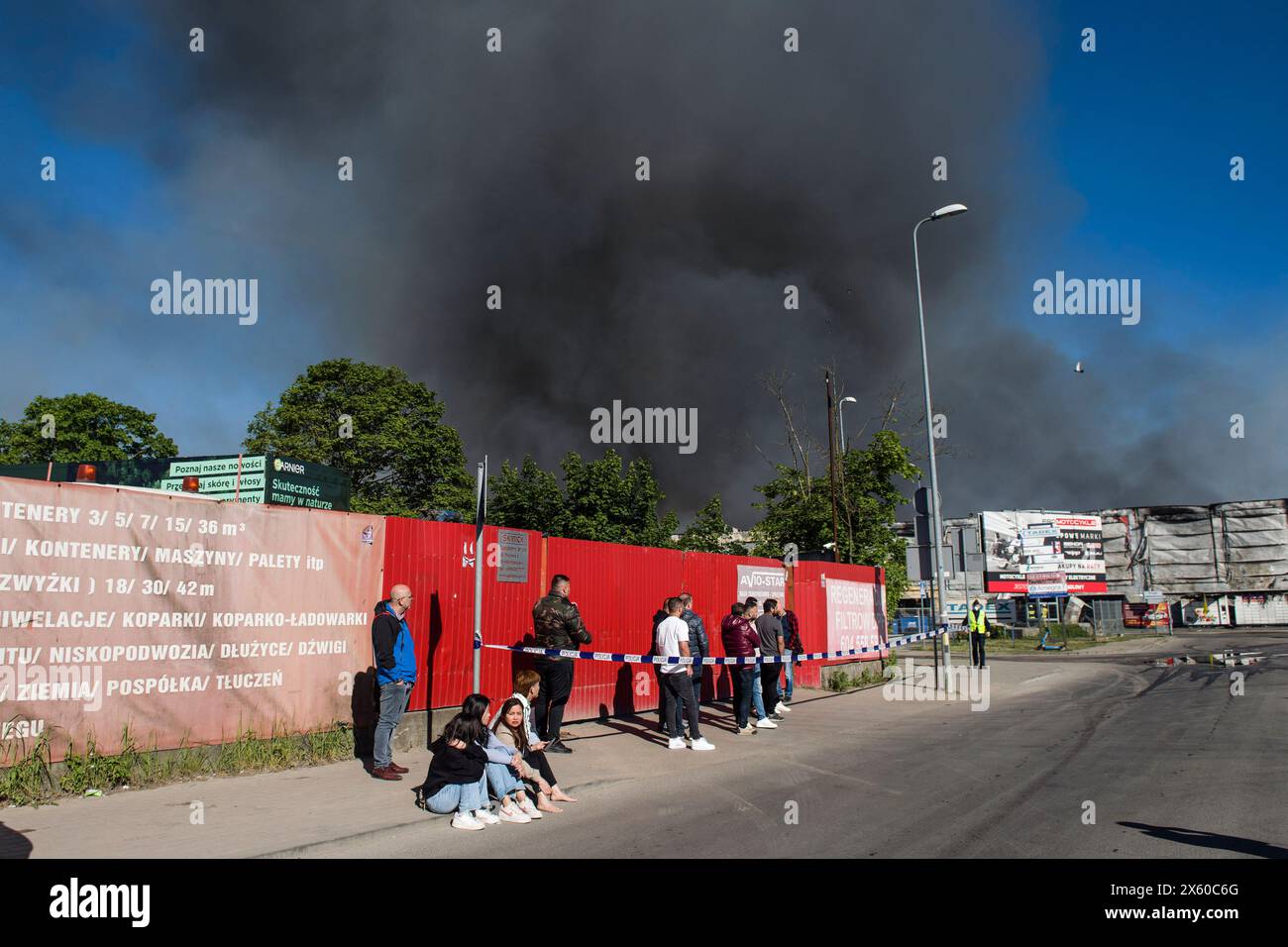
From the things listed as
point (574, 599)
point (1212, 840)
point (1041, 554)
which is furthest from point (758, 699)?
point (1041, 554)

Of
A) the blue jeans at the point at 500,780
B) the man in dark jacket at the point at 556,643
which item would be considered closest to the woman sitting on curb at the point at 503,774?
the blue jeans at the point at 500,780

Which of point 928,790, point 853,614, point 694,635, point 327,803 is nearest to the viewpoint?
point 327,803

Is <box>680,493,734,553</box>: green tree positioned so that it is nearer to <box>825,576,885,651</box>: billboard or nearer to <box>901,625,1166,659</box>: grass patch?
<box>901,625,1166,659</box>: grass patch

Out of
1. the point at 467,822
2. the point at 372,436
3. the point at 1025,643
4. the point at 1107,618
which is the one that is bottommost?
the point at 1025,643

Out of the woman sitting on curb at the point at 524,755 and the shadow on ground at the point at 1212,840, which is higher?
the woman sitting on curb at the point at 524,755

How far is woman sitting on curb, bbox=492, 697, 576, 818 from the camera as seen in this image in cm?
711

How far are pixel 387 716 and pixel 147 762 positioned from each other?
2013mm

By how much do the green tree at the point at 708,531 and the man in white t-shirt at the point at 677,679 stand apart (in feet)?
122

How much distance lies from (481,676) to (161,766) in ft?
12.3

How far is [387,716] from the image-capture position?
26.6ft

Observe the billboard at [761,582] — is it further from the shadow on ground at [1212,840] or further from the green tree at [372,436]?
the green tree at [372,436]

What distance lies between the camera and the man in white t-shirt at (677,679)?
34.1ft

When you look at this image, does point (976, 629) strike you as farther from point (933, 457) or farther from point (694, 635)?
point (694, 635)
